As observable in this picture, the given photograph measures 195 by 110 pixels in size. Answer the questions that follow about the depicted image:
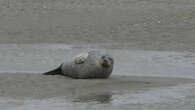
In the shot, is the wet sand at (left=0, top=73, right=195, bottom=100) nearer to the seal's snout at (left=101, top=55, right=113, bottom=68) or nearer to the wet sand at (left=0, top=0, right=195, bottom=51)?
the seal's snout at (left=101, top=55, right=113, bottom=68)

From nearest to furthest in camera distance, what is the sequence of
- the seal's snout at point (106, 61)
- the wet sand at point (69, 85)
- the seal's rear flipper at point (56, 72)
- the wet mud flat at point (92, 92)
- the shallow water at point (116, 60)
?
the wet mud flat at point (92, 92) < the wet sand at point (69, 85) < the seal's snout at point (106, 61) < the seal's rear flipper at point (56, 72) < the shallow water at point (116, 60)

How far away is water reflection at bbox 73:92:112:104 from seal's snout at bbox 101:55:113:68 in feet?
3.38

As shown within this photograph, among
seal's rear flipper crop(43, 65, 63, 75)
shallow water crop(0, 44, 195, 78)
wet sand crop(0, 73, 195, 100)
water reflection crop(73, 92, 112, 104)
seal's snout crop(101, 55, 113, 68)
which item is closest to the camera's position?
water reflection crop(73, 92, 112, 104)

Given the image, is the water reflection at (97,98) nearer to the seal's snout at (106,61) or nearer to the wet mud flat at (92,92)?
the wet mud flat at (92,92)

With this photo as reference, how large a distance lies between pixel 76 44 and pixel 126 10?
2.73 metres

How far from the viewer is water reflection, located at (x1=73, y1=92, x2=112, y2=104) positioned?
9.20 m

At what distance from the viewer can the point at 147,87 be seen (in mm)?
10008

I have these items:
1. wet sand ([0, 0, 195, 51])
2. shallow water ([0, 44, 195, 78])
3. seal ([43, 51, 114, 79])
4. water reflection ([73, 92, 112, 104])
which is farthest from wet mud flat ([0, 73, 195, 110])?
wet sand ([0, 0, 195, 51])

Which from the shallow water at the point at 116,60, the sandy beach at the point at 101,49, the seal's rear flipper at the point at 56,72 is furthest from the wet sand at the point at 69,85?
the shallow water at the point at 116,60

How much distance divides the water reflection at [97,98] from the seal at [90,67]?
3.50 feet

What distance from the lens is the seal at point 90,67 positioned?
10.7 metres

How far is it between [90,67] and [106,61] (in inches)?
10.4

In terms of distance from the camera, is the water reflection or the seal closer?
A: the water reflection

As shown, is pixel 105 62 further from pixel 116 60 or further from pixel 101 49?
pixel 101 49
